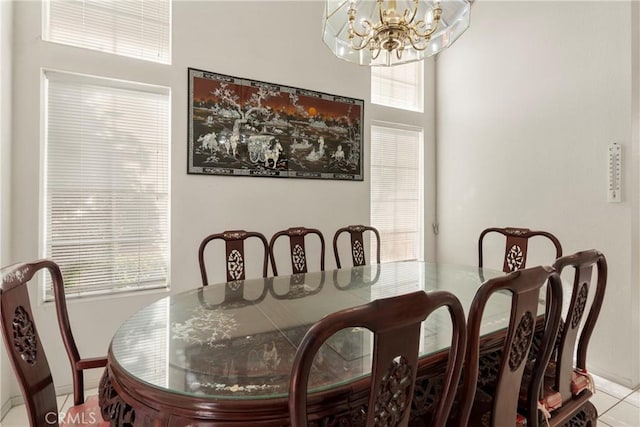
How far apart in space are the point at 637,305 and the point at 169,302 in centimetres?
327

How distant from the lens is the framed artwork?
266 cm

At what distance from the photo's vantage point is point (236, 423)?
810 millimetres

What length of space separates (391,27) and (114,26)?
6.99 feet

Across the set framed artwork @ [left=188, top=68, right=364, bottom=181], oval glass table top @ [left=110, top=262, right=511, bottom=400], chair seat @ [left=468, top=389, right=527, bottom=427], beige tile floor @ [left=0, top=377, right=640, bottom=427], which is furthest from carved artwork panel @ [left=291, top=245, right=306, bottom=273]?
beige tile floor @ [left=0, top=377, right=640, bottom=427]

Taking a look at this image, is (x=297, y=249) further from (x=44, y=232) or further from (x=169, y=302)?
(x=44, y=232)

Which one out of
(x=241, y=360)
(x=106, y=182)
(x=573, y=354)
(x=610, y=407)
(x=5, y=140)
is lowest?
(x=610, y=407)

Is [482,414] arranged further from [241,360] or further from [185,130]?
[185,130]

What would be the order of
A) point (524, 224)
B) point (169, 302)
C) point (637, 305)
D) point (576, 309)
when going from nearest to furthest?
point (576, 309)
point (169, 302)
point (637, 305)
point (524, 224)

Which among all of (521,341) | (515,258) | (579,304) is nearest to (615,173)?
(515,258)

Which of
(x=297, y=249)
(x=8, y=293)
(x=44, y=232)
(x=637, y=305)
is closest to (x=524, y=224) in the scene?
Result: (x=637, y=305)

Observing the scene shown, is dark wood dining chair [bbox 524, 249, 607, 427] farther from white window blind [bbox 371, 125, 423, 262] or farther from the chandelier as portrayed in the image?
white window blind [bbox 371, 125, 423, 262]

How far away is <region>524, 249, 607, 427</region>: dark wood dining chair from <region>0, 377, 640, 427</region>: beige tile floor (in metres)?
0.96

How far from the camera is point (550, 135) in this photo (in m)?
2.88

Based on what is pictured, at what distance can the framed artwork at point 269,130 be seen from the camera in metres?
2.66
